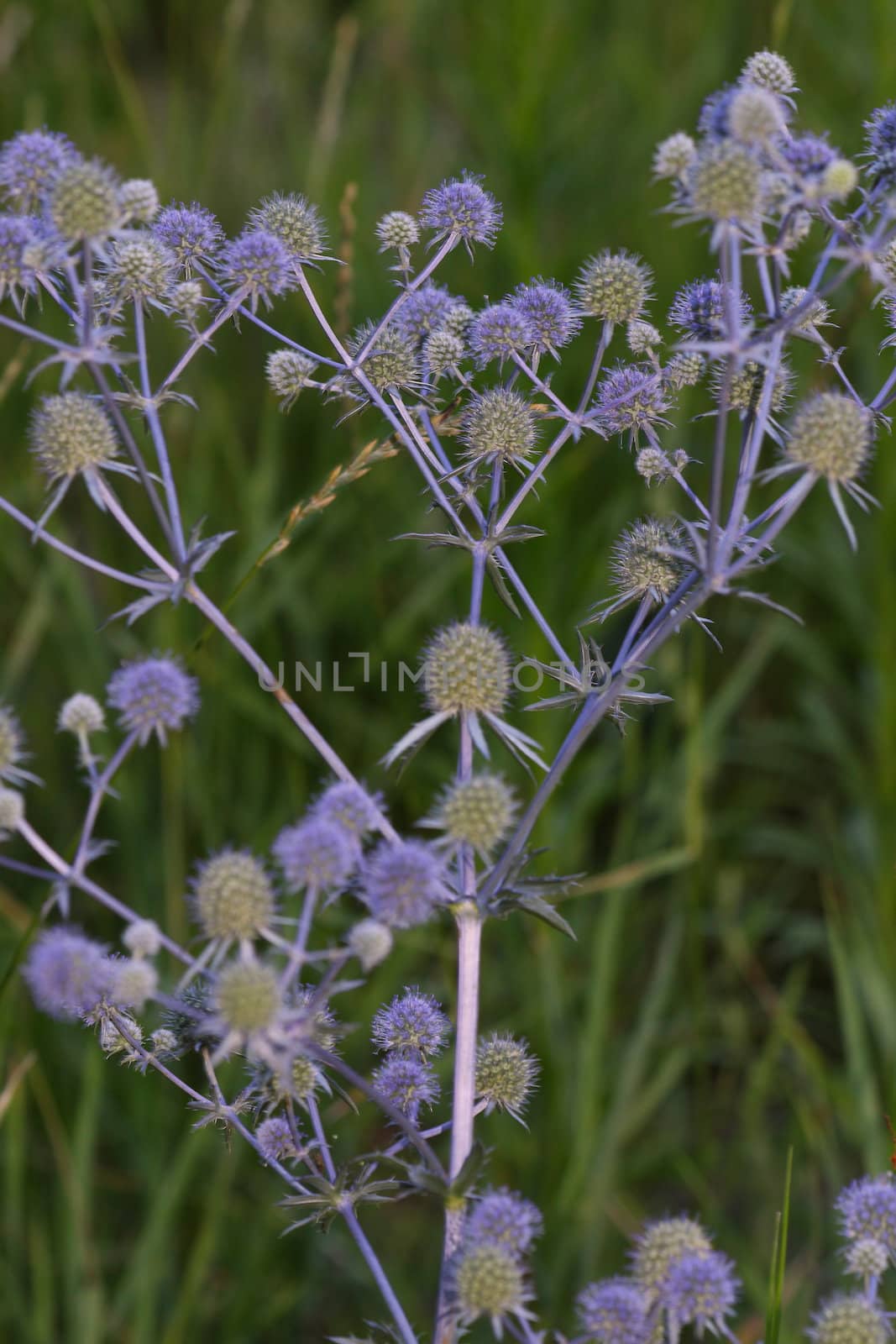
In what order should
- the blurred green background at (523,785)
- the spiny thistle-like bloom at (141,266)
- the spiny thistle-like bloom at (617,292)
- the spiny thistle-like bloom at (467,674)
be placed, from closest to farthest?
1. the spiny thistle-like bloom at (467,674)
2. the spiny thistle-like bloom at (141,266)
3. the spiny thistle-like bloom at (617,292)
4. the blurred green background at (523,785)

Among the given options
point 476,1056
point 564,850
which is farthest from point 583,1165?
point 476,1056

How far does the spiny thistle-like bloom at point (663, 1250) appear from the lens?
1.56 meters

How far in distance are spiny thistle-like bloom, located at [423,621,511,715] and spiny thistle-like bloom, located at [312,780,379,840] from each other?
0.28 m

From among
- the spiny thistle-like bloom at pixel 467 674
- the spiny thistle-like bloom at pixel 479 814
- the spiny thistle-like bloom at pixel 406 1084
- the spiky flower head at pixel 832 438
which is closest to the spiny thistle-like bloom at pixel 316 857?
the spiny thistle-like bloom at pixel 479 814

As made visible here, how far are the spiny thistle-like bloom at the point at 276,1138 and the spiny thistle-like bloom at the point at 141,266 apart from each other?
1177 millimetres

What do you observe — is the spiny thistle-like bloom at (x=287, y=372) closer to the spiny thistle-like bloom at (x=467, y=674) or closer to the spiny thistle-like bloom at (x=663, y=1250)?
the spiny thistle-like bloom at (x=467, y=674)

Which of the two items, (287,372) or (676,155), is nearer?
(676,155)

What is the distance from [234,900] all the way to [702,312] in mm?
1237

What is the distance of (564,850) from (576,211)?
2942 mm

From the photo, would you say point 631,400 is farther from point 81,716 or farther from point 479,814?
point 81,716

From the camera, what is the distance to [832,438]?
1726 millimetres

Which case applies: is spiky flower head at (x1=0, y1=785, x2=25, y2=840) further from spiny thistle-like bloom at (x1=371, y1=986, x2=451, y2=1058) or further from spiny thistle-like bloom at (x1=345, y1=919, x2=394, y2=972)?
spiny thistle-like bloom at (x1=371, y1=986, x2=451, y2=1058)

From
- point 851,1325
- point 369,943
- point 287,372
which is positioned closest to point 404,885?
point 369,943

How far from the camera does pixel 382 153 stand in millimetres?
8055
